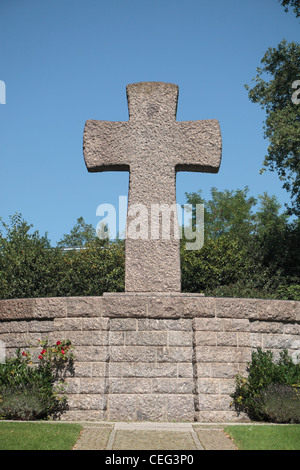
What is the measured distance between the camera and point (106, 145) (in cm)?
911

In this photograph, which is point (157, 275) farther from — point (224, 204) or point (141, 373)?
point (224, 204)

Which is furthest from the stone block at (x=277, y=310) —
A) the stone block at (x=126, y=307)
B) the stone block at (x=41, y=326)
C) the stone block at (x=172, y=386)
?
the stone block at (x=41, y=326)

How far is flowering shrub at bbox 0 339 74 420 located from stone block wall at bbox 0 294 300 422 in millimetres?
165

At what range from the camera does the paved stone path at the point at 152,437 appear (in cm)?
538

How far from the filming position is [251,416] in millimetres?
7531

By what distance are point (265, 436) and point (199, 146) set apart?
5.11 meters

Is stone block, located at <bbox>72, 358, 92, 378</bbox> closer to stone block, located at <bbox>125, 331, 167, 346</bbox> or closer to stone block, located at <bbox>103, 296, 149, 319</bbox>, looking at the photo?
stone block, located at <bbox>125, 331, 167, 346</bbox>

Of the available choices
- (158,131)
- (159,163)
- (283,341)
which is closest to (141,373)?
(283,341)

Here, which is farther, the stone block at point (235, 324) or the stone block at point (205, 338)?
the stone block at point (235, 324)

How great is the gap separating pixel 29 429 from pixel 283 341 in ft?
14.1

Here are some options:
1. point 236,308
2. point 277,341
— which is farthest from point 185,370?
point 277,341

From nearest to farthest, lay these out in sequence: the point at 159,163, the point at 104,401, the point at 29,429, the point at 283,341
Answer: the point at 29,429, the point at 104,401, the point at 283,341, the point at 159,163

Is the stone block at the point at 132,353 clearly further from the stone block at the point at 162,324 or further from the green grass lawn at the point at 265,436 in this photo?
the green grass lawn at the point at 265,436

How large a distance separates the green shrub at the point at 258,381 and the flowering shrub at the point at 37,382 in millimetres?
2616
